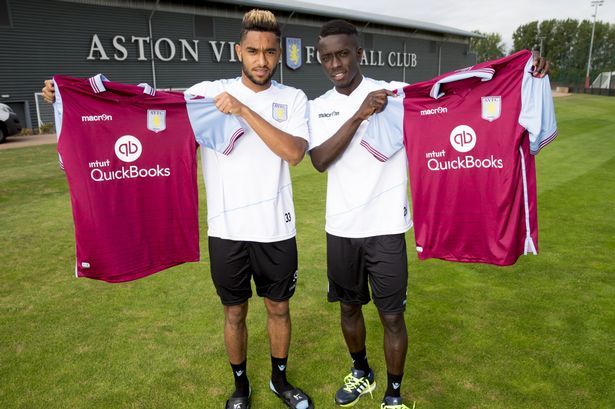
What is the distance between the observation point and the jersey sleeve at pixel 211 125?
117 inches

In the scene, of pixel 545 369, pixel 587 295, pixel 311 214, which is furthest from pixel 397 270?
pixel 311 214

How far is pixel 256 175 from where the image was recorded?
3.03 metres

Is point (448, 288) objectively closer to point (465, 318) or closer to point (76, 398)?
point (465, 318)

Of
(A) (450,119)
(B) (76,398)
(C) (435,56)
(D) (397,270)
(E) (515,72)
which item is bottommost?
(B) (76,398)

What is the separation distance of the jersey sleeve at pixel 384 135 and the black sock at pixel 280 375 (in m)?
1.57

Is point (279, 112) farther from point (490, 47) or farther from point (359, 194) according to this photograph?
point (490, 47)

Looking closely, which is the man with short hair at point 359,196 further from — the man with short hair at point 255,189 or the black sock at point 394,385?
the man with short hair at point 255,189

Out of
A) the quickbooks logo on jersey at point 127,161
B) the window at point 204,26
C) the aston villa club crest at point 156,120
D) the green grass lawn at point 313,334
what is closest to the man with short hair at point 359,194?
the green grass lawn at point 313,334

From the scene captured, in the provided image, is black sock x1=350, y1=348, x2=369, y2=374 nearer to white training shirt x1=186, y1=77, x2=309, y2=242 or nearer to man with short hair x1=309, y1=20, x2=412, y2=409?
man with short hair x1=309, y1=20, x2=412, y2=409

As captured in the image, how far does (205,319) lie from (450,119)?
2837mm

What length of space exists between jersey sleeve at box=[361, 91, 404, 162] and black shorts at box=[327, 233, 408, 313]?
21.5 inches

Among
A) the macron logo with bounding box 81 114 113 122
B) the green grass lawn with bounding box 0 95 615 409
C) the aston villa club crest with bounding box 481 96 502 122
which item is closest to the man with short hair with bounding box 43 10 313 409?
the macron logo with bounding box 81 114 113 122

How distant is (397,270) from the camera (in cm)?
303

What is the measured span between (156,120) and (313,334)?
7.36 ft
